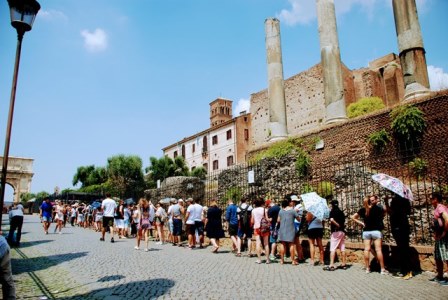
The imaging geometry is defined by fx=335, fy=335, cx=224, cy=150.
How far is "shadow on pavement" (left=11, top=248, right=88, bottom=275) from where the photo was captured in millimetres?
7495

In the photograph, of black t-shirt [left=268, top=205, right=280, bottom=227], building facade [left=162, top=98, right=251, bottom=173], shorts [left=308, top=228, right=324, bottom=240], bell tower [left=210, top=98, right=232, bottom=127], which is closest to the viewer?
shorts [left=308, top=228, right=324, bottom=240]

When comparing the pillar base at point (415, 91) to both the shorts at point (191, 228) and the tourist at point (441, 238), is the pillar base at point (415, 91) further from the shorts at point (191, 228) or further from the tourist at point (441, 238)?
the shorts at point (191, 228)

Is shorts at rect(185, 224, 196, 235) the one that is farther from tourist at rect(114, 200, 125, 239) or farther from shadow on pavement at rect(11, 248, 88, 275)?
tourist at rect(114, 200, 125, 239)

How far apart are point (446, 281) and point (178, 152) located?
2141 inches

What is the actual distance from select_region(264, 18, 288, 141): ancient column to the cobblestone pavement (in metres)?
8.34

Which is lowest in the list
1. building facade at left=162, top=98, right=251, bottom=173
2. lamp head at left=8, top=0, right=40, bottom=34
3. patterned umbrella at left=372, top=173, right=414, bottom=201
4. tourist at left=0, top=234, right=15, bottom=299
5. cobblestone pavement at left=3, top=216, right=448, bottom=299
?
cobblestone pavement at left=3, top=216, right=448, bottom=299

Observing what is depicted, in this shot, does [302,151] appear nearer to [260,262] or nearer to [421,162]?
[421,162]

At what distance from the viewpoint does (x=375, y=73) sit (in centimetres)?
3062

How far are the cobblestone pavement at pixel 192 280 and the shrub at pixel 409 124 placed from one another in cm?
550

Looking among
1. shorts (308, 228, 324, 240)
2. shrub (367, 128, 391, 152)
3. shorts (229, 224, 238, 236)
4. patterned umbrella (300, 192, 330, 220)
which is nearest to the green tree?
shorts (229, 224, 238, 236)

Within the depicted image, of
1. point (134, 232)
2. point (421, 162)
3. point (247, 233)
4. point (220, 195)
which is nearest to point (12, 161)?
point (134, 232)

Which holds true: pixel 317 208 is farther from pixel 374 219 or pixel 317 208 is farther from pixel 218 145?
pixel 218 145

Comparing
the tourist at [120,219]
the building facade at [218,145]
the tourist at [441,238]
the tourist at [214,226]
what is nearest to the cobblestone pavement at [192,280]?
the tourist at [441,238]

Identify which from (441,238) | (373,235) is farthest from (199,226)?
(441,238)
